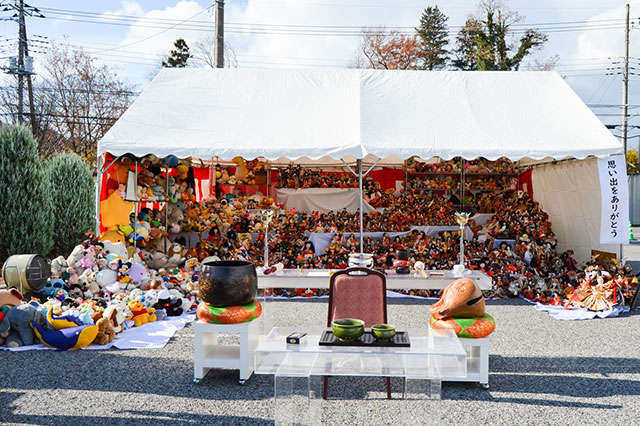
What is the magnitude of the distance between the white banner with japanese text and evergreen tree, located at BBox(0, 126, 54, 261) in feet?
25.7

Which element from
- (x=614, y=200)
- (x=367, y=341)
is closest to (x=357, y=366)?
(x=367, y=341)

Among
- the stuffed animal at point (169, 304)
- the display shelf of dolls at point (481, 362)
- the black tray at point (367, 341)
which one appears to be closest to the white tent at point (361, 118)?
the stuffed animal at point (169, 304)

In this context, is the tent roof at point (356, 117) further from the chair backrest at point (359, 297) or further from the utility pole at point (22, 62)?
the utility pole at point (22, 62)

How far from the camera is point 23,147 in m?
7.77

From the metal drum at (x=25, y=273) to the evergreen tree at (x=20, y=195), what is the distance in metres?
2.73

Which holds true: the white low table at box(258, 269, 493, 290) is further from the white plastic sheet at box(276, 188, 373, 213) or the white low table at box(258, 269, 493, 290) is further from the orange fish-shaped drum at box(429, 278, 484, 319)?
the white plastic sheet at box(276, 188, 373, 213)

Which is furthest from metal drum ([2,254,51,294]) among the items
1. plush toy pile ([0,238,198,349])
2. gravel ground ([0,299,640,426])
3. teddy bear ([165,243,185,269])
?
teddy bear ([165,243,185,269])

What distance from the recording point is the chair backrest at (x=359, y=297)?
348cm

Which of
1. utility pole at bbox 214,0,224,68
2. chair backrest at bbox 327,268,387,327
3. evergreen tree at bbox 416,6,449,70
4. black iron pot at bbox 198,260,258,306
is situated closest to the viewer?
chair backrest at bbox 327,268,387,327

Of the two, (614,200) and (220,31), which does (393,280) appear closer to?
(614,200)

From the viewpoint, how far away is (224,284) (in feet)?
11.9

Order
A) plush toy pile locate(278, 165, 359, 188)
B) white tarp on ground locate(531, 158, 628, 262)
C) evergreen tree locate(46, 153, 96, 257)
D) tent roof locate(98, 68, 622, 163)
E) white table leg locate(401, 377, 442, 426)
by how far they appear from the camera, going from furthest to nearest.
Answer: plush toy pile locate(278, 165, 359, 188) → evergreen tree locate(46, 153, 96, 257) → white tarp on ground locate(531, 158, 628, 262) → tent roof locate(98, 68, 622, 163) → white table leg locate(401, 377, 442, 426)

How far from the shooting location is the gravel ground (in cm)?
306

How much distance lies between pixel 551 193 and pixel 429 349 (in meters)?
6.71
